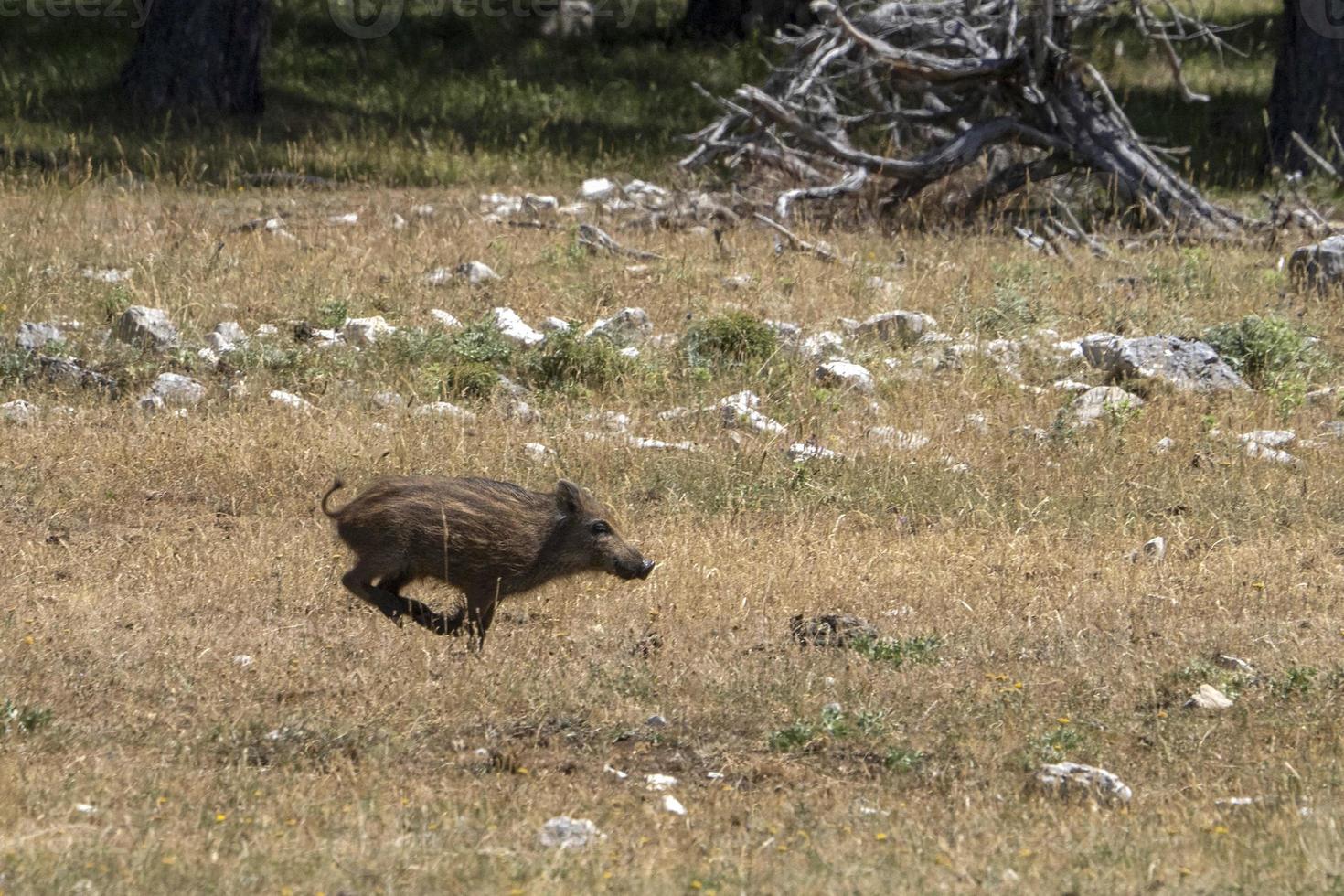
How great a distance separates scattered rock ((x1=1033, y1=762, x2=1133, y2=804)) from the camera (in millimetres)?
5488

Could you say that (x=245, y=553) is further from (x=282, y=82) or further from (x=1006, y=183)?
(x=282, y=82)

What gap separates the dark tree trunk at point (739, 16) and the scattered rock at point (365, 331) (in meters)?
13.4

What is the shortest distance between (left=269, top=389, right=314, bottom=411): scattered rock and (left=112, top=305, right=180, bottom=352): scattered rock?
109 centimetres

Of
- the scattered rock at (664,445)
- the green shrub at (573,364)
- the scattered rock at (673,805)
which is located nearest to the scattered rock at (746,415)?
the scattered rock at (664,445)

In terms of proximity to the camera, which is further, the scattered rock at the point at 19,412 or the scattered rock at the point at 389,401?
the scattered rock at the point at 389,401

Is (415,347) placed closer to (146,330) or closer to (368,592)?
(146,330)

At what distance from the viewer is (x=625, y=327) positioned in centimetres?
1151

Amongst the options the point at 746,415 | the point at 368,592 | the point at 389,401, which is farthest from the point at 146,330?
the point at 368,592

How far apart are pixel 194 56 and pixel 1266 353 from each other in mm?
12293

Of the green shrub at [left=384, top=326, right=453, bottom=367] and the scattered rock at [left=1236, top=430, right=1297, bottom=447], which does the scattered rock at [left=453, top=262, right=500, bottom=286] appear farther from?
the scattered rock at [left=1236, top=430, right=1297, bottom=447]

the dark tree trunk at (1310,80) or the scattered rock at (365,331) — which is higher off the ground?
the dark tree trunk at (1310,80)

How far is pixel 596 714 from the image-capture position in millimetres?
6121

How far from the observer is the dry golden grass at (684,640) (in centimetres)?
494

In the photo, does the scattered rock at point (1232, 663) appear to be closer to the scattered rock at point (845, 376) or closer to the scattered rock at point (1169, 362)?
the scattered rock at point (845, 376)
